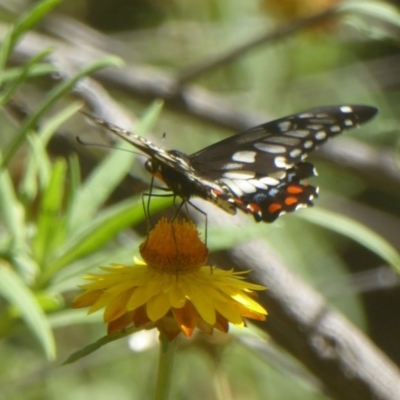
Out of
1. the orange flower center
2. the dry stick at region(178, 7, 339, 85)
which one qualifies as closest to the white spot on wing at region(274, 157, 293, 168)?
the orange flower center

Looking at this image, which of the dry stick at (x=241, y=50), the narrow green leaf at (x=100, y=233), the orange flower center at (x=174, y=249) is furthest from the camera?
the dry stick at (x=241, y=50)

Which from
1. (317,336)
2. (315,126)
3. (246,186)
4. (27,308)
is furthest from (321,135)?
(27,308)

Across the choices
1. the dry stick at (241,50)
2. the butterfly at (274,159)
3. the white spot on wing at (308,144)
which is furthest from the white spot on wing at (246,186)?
the dry stick at (241,50)

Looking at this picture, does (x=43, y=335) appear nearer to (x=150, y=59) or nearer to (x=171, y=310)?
(x=171, y=310)

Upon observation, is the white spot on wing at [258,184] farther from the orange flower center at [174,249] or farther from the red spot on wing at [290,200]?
the orange flower center at [174,249]

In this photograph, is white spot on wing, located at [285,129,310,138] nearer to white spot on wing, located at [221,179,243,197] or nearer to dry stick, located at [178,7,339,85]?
white spot on wing, located at [221,179,243,197]

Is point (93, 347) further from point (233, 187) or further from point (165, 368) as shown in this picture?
point (233, 187)

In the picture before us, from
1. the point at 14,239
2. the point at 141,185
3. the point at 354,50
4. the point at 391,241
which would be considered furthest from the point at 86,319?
the point at 354,50

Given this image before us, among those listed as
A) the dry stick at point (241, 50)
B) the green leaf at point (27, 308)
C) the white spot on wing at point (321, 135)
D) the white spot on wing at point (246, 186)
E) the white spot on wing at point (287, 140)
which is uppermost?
the dry stick at point (241, 50)
